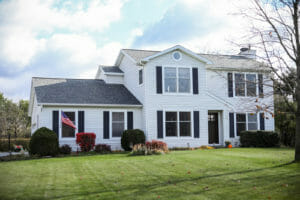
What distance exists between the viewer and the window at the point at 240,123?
2195cm

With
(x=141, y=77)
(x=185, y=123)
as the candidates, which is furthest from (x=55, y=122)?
(x=185, y=123)

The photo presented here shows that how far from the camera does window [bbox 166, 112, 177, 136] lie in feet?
65.8

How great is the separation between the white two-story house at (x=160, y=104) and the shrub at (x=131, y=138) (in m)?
0.63

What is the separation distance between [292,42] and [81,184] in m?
8.17

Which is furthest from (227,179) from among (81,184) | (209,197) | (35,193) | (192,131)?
(192,131)

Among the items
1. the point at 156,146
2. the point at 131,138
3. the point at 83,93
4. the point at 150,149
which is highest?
the point at 83,93

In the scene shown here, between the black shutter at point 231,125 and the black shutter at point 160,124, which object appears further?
the black shutter at point 231,125

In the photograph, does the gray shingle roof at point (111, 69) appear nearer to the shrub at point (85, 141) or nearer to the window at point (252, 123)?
the shrub at point (85, 141)

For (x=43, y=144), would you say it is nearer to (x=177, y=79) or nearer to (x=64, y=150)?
(x=64, y=150)

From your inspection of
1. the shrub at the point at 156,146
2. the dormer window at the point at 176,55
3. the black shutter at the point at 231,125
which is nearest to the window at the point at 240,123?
the black shutter at the point at 231,125

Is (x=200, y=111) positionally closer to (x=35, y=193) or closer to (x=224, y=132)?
(x=224, y=132)

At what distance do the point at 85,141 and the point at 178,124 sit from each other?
19.1 feet

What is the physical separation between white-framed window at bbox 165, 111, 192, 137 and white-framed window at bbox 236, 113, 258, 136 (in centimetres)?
377

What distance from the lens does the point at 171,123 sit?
20188 millimetres
